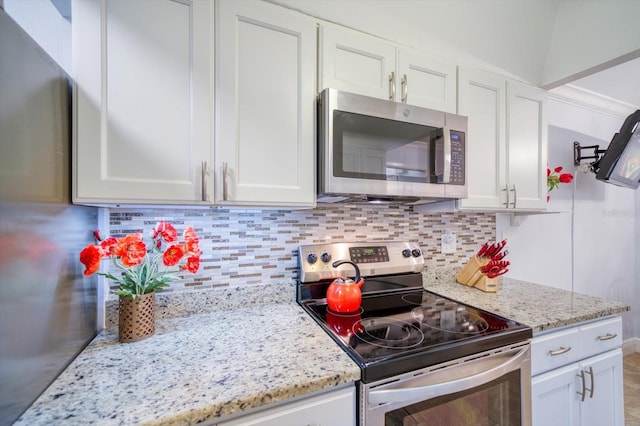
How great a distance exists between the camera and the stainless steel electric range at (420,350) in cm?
80

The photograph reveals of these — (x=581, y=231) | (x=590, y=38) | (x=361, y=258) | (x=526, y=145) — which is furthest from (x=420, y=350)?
(x=581, y=231)

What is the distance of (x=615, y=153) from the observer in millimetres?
1881

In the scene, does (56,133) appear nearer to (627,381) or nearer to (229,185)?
(229,185)

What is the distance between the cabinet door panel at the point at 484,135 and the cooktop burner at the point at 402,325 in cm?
51

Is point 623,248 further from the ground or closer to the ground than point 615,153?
closer to the ground

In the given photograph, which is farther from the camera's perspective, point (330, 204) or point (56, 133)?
point (330, 204)

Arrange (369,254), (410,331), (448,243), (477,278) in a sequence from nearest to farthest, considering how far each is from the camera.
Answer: (410,331) → (369,254) → (477,278) → (448,243)

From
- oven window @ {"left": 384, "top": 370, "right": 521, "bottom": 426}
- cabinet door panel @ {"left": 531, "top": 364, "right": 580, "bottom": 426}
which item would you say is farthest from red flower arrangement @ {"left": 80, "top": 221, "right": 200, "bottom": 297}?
cabinet door panel @ {"left": 531, "top": 364, "right": 580, "bottom": 426}

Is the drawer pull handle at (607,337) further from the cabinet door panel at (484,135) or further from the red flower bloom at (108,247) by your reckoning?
the red flower bloom at (108,247)

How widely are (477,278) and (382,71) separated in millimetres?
1284

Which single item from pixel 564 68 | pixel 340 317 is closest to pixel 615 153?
pixel 564 68

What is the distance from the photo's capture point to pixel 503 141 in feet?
5.11

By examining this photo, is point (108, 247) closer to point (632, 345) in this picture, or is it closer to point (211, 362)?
point (211, 362)

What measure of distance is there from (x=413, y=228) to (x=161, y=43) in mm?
1531
